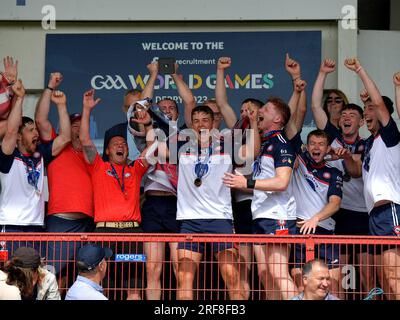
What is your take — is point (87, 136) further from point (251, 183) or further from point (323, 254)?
point (323, 254)

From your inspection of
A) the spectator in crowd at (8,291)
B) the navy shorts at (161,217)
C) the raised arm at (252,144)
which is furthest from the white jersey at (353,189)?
the spectator in crowd at (8,291)

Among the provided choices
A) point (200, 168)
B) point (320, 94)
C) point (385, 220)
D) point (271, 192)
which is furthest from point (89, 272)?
point (320, 94)

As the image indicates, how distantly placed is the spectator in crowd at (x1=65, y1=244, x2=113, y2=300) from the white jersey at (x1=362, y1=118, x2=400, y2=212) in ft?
8.55

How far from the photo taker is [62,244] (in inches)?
365

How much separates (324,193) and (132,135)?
6.47ft

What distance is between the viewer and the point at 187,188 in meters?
9.54

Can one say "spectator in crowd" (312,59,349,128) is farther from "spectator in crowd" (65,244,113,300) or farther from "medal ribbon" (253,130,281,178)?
"spectator in crowd" (65,244,113,300)

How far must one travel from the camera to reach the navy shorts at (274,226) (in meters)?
9.34

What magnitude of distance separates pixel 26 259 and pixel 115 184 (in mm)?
1786

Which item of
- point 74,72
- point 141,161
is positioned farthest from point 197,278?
point 74,72

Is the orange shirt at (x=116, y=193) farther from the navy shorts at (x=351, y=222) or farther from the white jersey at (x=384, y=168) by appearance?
the white jersey at (x=384, y=168)

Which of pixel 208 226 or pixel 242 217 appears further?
pixel 242 217

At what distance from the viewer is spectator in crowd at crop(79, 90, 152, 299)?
31.6ft
